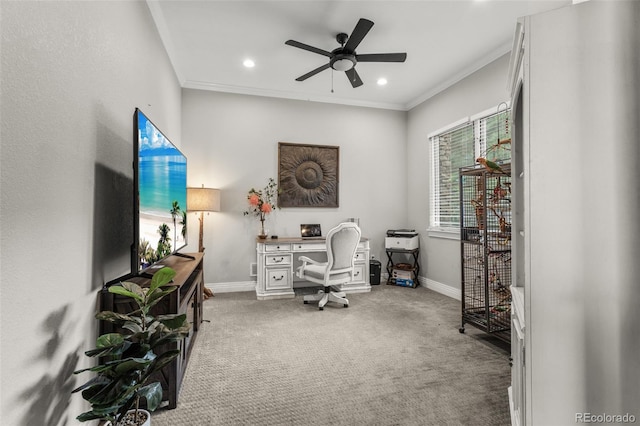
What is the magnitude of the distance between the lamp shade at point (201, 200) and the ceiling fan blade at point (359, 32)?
2.31m

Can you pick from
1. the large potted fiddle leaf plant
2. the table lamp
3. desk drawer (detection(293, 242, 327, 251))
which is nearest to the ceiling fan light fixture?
the table lamp

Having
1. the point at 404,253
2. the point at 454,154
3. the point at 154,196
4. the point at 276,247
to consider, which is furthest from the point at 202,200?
the point at 454,154

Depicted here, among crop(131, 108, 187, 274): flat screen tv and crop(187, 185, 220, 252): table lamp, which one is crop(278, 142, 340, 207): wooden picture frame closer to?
crop(187, 185, 220, 252): table lamp

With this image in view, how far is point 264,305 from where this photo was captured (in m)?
3.79

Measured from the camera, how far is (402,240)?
470cm

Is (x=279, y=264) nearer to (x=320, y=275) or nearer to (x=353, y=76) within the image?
(x=320, y=275)

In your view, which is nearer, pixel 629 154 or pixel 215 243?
pixel 629 154

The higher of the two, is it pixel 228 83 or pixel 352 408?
pixel 228 83

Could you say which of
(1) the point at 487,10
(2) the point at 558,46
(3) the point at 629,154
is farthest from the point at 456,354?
(1) the point at 487,10

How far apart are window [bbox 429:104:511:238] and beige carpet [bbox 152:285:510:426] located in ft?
4.62

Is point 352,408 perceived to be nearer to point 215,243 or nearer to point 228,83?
point 215,243

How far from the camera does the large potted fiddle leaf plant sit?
1.14 meters

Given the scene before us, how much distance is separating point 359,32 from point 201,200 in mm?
2585

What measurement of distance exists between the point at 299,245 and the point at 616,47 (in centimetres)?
362
